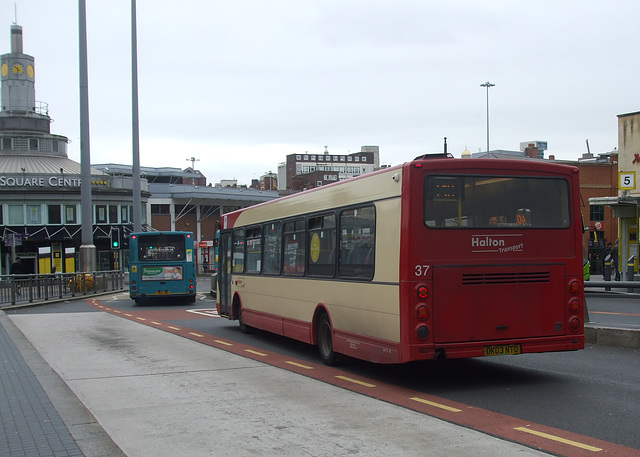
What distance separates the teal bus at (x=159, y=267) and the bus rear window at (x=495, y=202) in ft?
72.6

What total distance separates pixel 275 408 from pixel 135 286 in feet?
73.8

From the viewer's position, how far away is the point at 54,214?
191 ft

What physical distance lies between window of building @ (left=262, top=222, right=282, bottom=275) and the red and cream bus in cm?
369

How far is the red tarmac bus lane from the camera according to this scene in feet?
21.1

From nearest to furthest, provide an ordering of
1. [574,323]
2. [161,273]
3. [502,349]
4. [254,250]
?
[502,349] → [574,323] → [254,250] → [161,273]

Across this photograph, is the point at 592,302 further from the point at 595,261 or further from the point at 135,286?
the point at 595,261

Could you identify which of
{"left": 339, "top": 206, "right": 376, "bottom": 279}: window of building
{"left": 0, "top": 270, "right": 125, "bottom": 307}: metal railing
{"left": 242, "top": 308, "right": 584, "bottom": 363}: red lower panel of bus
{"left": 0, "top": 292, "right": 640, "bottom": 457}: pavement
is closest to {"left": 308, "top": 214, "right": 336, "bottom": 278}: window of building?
{"left": 339, "top": 206, "right": 376, "bottom": 279}: window of building

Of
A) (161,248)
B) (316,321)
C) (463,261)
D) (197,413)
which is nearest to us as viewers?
(197,413)

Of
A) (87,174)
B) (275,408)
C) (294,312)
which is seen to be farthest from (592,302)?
(87,174)

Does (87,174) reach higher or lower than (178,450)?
higher

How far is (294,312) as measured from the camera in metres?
13.4

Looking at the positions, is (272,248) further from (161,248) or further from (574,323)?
(161,248)

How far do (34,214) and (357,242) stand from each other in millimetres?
52499

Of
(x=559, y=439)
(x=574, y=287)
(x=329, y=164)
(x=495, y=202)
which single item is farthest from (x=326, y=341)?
(x=329, y=164)
